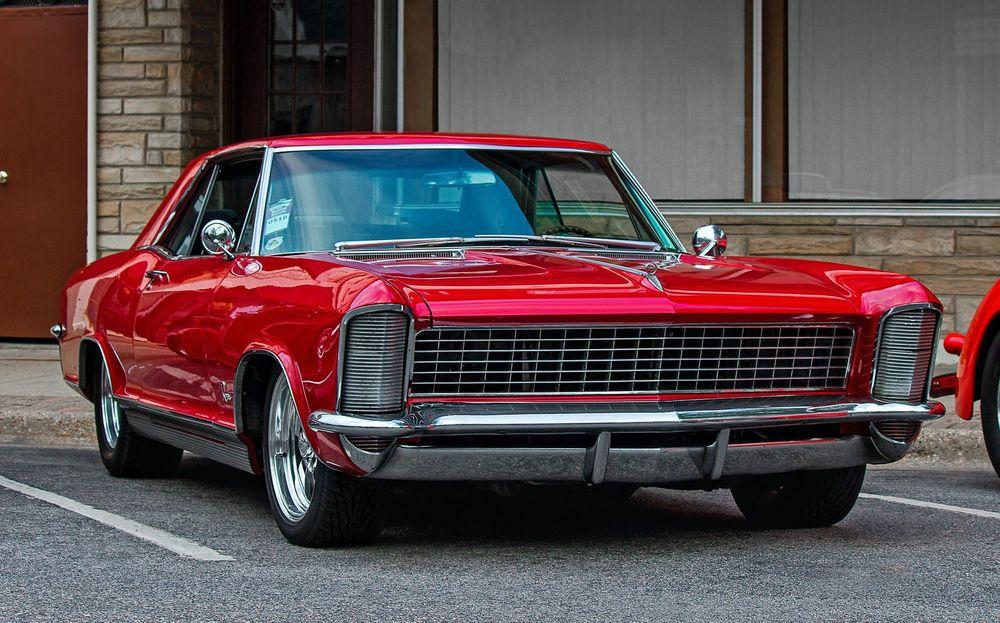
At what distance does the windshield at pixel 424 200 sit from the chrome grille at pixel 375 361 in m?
1.09

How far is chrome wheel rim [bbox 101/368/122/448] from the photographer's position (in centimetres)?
749

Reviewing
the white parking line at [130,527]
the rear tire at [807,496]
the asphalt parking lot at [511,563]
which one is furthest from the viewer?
the rear tire at [807,496]

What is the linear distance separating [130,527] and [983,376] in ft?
11.7

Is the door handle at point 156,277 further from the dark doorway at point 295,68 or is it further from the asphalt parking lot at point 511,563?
the dark doorway at point 295,68

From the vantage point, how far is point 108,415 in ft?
24.9

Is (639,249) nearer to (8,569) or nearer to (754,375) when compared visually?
(754,375)

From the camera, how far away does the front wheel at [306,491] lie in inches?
207

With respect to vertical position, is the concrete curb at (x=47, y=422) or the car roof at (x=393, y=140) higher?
the car roof at (x=393, y=140)

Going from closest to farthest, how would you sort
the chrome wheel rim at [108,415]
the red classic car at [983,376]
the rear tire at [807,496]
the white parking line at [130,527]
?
1. the white parking line at [130,527]
2. the rear tire at [807,496]
3. the red classic car at [983,376]
4. the chrome wheel rim at [108,415]

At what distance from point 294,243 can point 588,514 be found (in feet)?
4.94

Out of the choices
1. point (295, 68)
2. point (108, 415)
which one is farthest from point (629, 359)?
point (295, 68)

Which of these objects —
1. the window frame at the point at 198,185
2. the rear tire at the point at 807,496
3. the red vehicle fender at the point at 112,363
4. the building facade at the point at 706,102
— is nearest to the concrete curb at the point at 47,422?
the red vehicle fender at the point at 112,363

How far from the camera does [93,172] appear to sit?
494 inches

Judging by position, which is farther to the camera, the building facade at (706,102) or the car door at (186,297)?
the building facade at (706,102)
